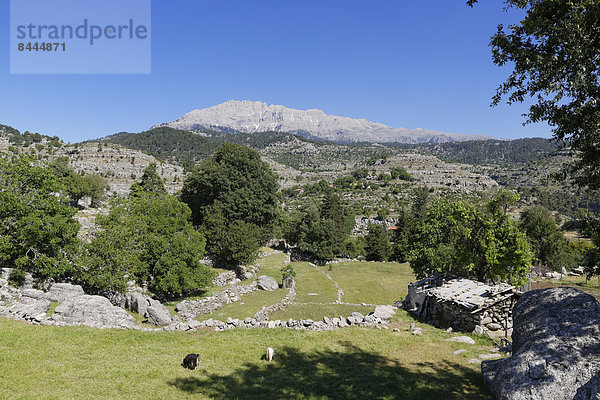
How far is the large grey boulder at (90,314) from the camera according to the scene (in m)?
16.3

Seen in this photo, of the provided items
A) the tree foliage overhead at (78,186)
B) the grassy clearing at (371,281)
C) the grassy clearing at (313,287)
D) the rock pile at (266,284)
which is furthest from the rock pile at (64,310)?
the tree foliage overhead at (78,186)

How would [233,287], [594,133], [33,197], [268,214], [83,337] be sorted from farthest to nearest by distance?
1. [268,214]
2. [233,287]
3. [33,197]
4. [83,337]
5. [594,133]

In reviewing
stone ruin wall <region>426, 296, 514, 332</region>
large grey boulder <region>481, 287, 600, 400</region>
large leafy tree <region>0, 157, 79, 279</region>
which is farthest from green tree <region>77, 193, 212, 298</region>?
large grey boulder <region>481, 287, 600, 400</region>

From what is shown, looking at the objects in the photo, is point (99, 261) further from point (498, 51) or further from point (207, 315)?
point (498, 51)

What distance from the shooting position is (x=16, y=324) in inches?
583

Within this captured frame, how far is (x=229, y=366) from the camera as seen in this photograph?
12594 millimetres

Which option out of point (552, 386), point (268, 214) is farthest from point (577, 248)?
point (552, 386)

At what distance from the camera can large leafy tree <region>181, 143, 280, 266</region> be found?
37906 millimetres

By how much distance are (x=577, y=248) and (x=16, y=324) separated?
85869 mm

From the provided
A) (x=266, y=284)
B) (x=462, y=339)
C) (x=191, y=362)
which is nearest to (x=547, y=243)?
(x=266, y=284)

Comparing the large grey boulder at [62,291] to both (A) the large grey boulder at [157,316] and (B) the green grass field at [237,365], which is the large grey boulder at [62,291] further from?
(A) the large grey boulder at [157,316]

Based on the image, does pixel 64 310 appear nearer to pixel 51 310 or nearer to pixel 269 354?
pixel 51 310

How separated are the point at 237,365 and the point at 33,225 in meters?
16.2

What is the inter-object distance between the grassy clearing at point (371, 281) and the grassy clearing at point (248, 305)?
8.03 m
